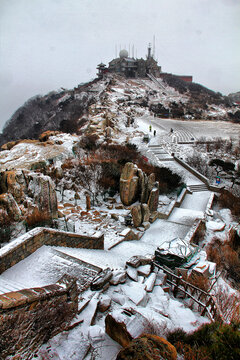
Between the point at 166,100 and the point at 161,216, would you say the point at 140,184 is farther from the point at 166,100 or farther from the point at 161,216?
the point at 166,100

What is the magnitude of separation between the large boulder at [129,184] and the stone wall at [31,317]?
910 centimetres

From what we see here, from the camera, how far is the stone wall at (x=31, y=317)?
289cm

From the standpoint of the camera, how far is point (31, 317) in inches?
128

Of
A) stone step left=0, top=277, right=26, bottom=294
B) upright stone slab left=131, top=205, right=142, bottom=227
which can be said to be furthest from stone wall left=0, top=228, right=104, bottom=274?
upright stone slab left=131, top=205, right=142, bottom=227

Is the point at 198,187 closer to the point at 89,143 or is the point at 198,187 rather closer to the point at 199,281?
the point at 89,143

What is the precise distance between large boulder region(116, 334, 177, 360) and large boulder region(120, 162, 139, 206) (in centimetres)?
1016

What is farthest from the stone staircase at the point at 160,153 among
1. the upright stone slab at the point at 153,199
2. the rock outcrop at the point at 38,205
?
the rock outcrop at the point at 38,205

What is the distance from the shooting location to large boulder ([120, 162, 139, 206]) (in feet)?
42.7

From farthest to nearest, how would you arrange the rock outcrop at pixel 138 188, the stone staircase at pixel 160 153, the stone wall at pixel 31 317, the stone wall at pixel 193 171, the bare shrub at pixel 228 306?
1. the stone staircase at pixel 160 153
2. the stone wall at pixel 193 171
3. the rock outcrop at pixel 138 188
4. the bare shrub at pixel 228 306
5. the stone wall at pixel 31 317

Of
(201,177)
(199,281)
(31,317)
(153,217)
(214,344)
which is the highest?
(31,317)

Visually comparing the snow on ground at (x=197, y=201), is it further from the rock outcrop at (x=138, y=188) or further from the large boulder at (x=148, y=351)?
the large boulder at (x=148, y=351)

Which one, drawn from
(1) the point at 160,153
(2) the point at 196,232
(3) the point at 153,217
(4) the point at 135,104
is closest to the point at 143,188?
(3) the point at 153,217

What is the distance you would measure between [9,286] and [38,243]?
1.73 metres

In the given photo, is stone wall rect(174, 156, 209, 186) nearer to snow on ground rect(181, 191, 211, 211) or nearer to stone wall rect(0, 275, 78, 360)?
snow on ground rect(181, 191, 211, 211)
